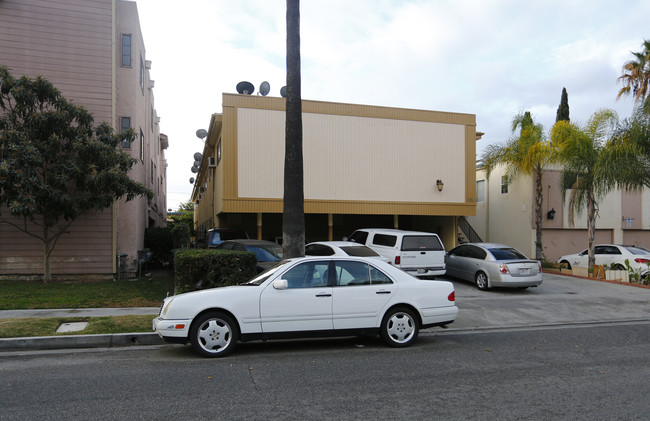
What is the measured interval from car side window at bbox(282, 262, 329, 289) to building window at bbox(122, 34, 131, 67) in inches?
521

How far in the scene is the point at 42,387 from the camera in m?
5.46

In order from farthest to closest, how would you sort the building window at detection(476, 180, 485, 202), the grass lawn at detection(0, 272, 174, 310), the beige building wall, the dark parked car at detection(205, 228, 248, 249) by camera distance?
1. the building window at detection(476, 180, 485, 202)
2. the beige building wall
3. the dark parked car at detection(205, 228, 248, 249)
4. the grass lawn at detection(0, 272, 174, 310)

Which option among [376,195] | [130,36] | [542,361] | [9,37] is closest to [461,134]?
[376,195]

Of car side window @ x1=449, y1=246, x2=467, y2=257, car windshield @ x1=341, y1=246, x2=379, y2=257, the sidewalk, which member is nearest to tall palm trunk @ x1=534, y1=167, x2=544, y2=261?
car side window @ x1=449, y1=246, x2=467, y2=257

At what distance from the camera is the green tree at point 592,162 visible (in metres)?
16.9

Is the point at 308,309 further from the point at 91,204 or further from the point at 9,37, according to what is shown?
the point at 9,37

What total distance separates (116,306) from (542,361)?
28.6 feet

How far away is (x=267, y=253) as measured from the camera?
13102 millimetres

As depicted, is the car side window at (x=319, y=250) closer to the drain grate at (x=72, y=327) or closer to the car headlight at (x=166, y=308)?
the drain grate at (x=72, y=327)

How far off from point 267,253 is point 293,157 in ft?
11.7

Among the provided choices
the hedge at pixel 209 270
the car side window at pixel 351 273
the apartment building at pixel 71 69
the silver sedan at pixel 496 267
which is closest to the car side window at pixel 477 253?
the silver sedan at pixel 496 267

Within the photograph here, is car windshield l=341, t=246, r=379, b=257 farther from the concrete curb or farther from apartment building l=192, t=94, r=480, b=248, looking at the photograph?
the concrete curb

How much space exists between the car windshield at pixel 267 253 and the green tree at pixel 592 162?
11798 millimetres

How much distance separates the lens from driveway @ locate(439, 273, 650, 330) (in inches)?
424
